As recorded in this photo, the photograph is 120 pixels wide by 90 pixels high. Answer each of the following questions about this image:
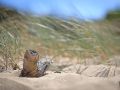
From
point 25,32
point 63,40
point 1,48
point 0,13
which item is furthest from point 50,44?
point 1,48

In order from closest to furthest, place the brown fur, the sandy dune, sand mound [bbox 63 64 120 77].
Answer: the sandy dune, the brown fur, sand mound [bbox 63 64 120 77]

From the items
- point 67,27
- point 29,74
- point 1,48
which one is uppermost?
point 67,27

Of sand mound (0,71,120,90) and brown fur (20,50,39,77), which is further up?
brown fur (20,50,39,77)

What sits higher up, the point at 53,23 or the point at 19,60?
the point at 53,23

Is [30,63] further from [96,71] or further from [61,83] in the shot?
[96,71]

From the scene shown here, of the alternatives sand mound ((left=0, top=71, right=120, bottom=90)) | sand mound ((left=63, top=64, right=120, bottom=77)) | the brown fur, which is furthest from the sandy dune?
sand mound ((left=63, top=64, right=120, bottom=77))

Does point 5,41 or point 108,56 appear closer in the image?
point 5,41

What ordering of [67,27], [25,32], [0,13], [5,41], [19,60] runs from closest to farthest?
[5,41] → [19,60] → [0,13] → [67,27] → [25,32]

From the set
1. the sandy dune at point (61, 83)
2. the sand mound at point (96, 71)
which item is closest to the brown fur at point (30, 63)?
the sandy dune at point (61, 83)

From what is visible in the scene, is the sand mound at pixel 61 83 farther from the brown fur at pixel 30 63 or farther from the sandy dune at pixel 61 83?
the brown fur at pixel 30 63

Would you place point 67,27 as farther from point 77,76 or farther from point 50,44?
point 77,76

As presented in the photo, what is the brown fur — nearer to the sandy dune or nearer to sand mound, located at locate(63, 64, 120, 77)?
the sandy dune
